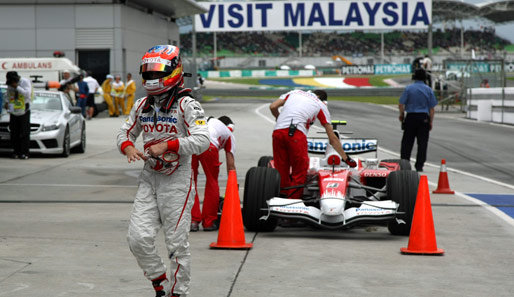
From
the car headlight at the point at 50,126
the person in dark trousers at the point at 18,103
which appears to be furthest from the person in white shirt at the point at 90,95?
the person in dark trousers at the point at 18,103

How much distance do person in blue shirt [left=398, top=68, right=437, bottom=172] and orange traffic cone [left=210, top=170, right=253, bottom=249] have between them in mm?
7460

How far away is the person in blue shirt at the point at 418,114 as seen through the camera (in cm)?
1496

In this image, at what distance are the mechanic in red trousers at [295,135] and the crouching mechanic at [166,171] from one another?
3.61 meters

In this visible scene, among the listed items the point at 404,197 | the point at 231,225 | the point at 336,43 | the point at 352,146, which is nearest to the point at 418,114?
the point at 352,146

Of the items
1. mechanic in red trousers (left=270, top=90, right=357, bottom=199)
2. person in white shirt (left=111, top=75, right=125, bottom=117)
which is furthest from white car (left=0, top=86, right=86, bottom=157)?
person in white shirt (left=111, top=75, right=125, bottom=117)

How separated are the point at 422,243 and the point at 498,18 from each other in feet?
358

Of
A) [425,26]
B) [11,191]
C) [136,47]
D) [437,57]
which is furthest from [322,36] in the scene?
[11,191]

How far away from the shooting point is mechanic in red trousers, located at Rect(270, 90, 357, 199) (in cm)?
928

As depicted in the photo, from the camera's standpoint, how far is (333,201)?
8.46 meters

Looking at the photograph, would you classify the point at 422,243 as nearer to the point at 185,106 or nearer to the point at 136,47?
the point at 185,106

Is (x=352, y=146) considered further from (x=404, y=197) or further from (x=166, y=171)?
(x=166, y=171)

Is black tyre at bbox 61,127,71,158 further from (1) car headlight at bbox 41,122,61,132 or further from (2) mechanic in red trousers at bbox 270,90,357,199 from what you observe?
(2) mechanic in red trousers at bbox 270,90,357,199

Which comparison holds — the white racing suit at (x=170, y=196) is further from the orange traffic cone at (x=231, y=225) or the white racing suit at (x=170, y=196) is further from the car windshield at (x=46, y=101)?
the car windshield at (x=46, y=101)

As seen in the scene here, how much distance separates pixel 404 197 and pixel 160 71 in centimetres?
379
